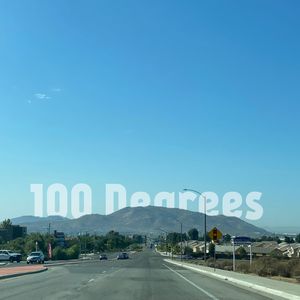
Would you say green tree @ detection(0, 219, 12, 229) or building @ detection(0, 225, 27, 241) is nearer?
building @ detection(0, 225, 27, 241)

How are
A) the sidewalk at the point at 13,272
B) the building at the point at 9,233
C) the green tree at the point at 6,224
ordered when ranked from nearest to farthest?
the sidewalk at the point at 13,272
the building at the point at 9,233
the green tree at the point at 6,224

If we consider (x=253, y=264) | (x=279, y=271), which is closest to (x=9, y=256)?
(x=253, y=264)

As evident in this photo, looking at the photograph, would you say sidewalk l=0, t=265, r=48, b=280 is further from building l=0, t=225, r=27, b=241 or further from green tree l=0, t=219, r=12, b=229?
green tree l=0, t=219, r=12, b=229

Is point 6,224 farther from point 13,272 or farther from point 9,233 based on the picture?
point 13,272

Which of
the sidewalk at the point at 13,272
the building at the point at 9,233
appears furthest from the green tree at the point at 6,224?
the sidewalk at the point at 13,272

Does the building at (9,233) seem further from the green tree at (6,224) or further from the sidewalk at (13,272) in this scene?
the sidewalk at (13,272)

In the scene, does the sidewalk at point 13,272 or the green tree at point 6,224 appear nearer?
the sidewalk at point 13,272

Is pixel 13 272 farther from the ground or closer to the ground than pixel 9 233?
closer to the ground

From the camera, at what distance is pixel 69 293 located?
2434 centimetres

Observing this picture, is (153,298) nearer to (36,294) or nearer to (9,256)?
(36,294)

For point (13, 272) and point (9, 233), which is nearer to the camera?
point (13, 272)

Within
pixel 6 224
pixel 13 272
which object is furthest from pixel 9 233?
pixel 13 272

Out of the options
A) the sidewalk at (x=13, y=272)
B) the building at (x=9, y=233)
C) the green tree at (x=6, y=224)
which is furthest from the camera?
the green tree at (x=6, y=224)

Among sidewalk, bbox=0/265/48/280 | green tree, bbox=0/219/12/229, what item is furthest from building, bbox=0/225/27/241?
sidewalk, bbox=0/265/48/280
